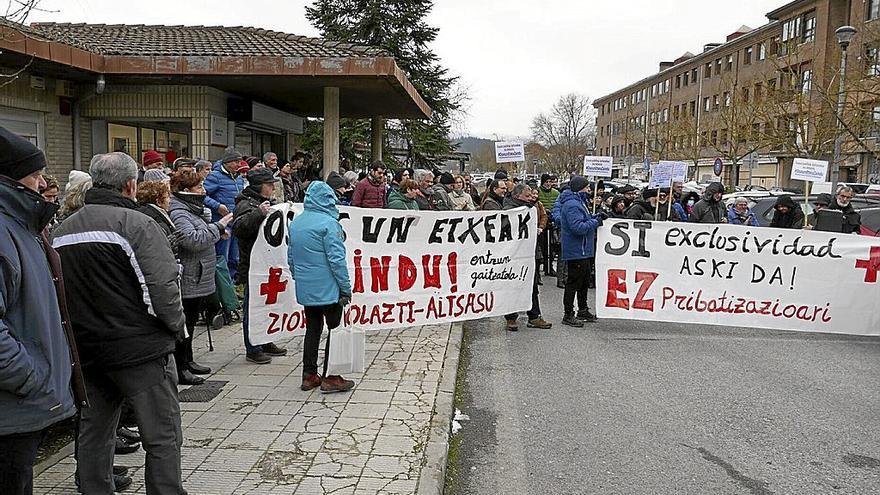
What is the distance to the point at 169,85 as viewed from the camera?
13.8 m

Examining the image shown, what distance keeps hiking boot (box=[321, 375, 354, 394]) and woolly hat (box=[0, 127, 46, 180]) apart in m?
3.61

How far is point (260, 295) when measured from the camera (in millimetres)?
7262

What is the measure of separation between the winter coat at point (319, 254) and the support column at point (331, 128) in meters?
8.65

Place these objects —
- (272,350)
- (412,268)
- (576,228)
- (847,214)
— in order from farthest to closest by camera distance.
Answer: (847,214) < (576,228) < (412,268) < (272,350)

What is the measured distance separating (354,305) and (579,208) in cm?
335

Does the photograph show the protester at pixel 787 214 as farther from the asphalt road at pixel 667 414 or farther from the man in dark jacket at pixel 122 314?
the man in dark jacket at pixel 122 314

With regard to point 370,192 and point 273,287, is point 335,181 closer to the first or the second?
point 370,192

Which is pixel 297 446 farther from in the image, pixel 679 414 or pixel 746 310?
pixel 746 310

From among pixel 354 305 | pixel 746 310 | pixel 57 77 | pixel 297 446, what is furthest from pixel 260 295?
pixel 57 77

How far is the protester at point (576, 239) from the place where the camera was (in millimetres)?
9477

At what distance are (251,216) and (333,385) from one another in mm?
1812

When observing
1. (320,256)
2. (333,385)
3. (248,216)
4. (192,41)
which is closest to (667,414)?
(333,385)

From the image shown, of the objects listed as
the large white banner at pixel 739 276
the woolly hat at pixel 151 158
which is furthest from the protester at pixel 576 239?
the woolly hat at pixel 151 158

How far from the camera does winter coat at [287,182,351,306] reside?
590 centimetres
